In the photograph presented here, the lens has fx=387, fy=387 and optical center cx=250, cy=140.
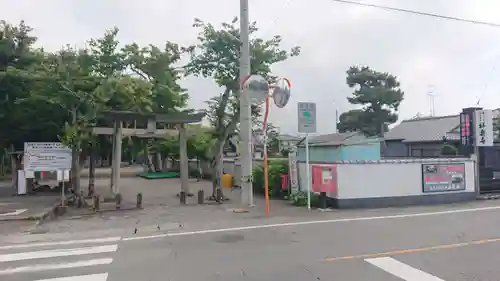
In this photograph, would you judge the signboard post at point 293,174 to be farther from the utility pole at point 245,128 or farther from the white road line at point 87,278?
the white road line at point 87,278

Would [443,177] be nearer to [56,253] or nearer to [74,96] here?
[56,253]

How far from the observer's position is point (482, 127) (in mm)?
15359

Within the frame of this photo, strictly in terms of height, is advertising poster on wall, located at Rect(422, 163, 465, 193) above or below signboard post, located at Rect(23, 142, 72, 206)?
below

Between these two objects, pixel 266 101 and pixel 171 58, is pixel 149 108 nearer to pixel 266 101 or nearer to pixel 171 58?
pixel 171 58

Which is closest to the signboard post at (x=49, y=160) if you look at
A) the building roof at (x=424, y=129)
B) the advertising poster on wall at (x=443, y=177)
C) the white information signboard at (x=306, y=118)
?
the white information signboard at (x=306, y=118)

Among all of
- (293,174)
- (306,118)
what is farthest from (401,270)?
(293,174)

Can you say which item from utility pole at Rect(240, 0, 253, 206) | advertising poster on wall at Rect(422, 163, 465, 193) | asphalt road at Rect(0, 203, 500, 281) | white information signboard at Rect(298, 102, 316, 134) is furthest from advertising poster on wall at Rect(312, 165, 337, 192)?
advertising poster on wall at Rect(422, 163, 465, 193)

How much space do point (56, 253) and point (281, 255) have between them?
434cm

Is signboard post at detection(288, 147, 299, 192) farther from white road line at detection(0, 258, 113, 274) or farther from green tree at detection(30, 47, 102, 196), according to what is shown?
white road line at detection(0, 258, 113, 274)

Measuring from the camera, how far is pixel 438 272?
18.7ft

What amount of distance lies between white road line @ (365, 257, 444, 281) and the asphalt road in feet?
0.05

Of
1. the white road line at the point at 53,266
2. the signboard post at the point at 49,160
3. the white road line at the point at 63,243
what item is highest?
the signboard post at the point at 49,160

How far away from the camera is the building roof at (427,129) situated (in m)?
28.1

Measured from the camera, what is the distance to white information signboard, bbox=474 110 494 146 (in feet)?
50.3
